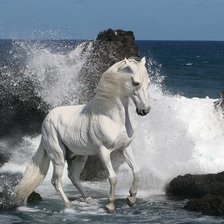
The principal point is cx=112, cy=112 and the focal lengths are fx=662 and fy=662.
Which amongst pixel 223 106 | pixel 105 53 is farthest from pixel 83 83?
pixel 223 106

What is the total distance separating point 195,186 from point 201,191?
0.16 m

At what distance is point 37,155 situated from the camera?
9.57 metres

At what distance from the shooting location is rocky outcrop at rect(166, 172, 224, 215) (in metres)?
9.64

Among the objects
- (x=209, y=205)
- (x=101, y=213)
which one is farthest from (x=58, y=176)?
(x=209, y=205)

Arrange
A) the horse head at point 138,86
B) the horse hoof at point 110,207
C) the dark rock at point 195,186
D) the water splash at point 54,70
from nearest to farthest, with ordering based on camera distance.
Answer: the horse head at point 138,86, the horse hoof at point 110,207, the dark rock at point 195,186, the water splash at point 54,70

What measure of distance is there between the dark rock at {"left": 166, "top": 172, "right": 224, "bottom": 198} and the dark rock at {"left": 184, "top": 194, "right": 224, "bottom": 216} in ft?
2.27

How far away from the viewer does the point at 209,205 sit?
9664 millimetres

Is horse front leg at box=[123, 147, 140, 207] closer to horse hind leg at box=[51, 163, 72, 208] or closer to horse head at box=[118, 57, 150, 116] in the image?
horse head at box=[118, 57, 150, 116]

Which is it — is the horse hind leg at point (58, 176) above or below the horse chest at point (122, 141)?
below

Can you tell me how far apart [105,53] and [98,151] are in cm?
762

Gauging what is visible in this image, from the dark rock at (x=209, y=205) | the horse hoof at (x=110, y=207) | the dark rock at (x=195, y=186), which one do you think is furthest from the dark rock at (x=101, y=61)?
the horse hoof at (x=110, y=207)

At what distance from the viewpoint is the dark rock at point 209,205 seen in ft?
31.2

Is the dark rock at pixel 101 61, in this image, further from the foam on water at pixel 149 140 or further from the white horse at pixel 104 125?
the white horse at pixel 104 125

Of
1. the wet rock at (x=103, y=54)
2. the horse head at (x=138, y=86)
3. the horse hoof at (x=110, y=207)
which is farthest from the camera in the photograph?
the wet rock at (x=103, y=54)
